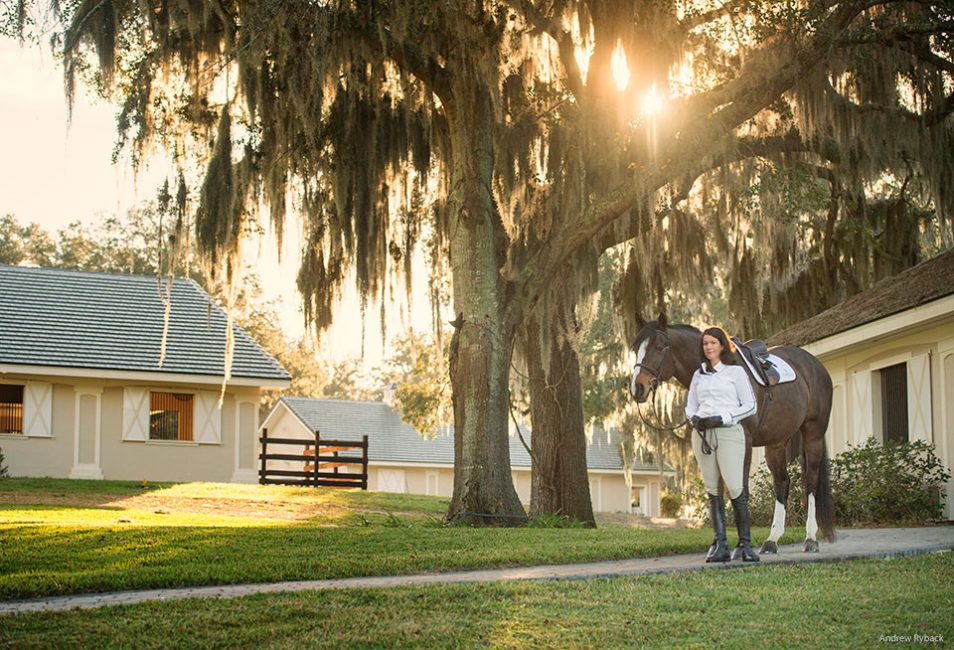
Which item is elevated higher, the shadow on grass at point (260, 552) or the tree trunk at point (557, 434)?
the tree trunk at point (557, 434)

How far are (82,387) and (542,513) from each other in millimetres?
14121

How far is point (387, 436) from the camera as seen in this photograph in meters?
42.6

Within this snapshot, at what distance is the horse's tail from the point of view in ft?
32.2

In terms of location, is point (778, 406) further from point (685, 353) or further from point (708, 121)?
point (708, 121)

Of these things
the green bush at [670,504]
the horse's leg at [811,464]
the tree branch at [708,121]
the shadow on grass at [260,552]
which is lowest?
the green bush at [670,504]

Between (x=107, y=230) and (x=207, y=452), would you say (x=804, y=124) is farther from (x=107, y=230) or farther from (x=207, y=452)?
(x=107, y=230)

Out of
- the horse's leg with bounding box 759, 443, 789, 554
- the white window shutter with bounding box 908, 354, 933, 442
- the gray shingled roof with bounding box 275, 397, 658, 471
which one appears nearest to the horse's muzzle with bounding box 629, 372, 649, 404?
the horse's leg with bounding box 759, 443, 789, 554

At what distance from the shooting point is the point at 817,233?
22062 millimetres

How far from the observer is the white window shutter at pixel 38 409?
25531mm

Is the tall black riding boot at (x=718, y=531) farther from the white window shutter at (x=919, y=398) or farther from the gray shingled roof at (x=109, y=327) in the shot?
the gray shingled roof at (x=109, y=327)

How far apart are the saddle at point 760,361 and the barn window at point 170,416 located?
19991 mm

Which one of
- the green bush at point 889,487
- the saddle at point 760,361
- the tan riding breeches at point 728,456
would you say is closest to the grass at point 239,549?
the tan riding breeches at point 728,456

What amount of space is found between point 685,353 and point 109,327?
2166 cm

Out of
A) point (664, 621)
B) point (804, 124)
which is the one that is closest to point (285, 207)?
point (804, 124)
